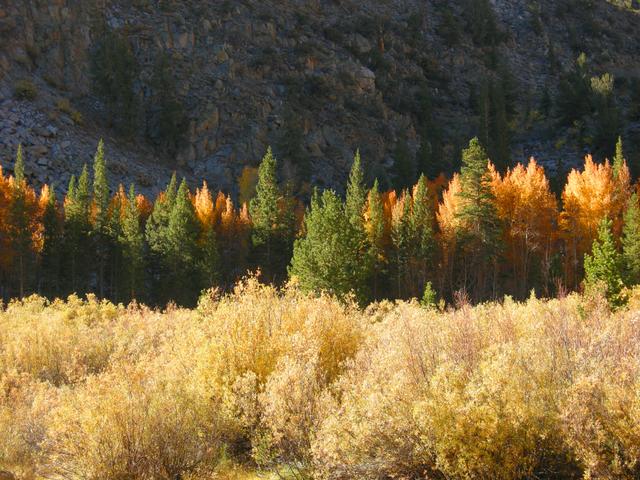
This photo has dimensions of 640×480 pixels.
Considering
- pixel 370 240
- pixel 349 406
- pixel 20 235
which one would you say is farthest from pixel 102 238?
pixel 349 406

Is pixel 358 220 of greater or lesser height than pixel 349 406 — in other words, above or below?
above

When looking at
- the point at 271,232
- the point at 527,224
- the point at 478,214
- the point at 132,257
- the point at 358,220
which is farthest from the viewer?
the point at 271,232

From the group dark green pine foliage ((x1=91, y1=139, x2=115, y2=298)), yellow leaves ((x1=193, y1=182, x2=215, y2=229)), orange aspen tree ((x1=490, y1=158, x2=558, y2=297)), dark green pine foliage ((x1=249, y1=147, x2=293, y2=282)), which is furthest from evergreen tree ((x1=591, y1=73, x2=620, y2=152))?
dark green pine foliage ((x1=91, y1=139, x2=115, y2=298))

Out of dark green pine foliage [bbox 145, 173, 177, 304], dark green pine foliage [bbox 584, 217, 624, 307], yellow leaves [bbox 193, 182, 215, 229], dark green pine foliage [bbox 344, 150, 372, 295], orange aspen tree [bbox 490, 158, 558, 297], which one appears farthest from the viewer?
yellow leaves [bbox 193, 182, 215, 229]

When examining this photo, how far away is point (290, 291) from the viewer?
40.3 ft

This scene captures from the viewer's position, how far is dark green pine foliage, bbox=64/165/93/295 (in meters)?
45.8

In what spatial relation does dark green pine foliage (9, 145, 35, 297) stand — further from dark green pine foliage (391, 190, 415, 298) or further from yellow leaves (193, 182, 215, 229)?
dark green pine foliage (391, 190, 415, 298)

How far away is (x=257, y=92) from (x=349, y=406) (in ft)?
252

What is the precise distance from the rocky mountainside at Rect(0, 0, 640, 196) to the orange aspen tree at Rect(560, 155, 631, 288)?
2735cm

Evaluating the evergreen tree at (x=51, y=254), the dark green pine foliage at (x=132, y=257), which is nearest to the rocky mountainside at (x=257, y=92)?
the evergreen tree at (x=51, y=254)

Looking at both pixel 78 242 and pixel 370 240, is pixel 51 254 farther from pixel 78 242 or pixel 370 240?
pixel 370 240

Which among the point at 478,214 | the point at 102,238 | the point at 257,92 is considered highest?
the point at 257,92

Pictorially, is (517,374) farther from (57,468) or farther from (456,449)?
(57,468)

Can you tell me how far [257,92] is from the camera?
265ft
